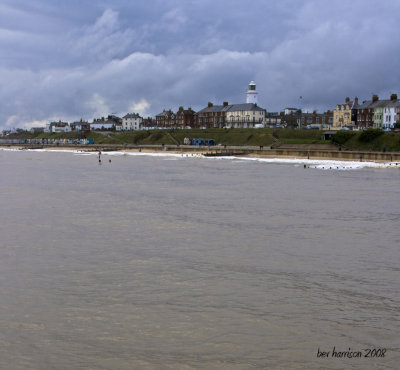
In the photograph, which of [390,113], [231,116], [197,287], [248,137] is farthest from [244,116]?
[197,287]

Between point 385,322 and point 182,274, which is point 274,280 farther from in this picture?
point 385,322

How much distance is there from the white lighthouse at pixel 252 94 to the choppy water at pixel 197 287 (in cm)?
13845

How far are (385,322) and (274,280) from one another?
12.8ft

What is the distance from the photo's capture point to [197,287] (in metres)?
14.7

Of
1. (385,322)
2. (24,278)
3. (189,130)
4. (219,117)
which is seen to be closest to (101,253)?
(24,278)

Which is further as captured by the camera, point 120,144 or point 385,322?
point 120,144

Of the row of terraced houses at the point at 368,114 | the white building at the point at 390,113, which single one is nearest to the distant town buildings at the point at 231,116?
the row of terraced houses at the point at 368,114

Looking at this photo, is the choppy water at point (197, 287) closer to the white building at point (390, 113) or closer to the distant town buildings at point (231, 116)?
the white building at point (390, 113)

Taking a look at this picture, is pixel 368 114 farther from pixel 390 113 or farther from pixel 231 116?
pixel 231 116

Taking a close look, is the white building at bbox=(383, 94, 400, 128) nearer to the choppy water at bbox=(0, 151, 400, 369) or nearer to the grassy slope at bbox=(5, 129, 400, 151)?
the grassy slope at bbox=(5, 129, 400, 151)

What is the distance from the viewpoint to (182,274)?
626 inches

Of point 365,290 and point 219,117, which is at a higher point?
point 219,117

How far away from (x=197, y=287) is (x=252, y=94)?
155m

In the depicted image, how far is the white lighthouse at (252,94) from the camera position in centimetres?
16475
